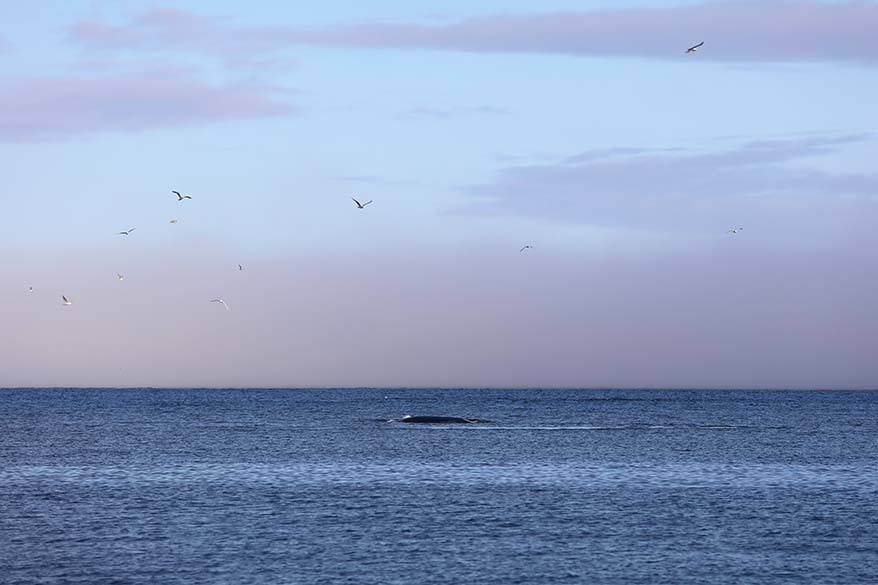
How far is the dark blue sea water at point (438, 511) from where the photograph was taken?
42.8m

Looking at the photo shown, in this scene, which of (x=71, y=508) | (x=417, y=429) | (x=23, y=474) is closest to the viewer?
(x=71, y=508)

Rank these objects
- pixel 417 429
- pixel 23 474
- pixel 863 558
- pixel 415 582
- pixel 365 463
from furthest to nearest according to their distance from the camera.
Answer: pixel 417 429, pixel 365 463, pixel 23 474, pixel 863 558, pixel 415 582

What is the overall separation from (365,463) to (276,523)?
1196 inches

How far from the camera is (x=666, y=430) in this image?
128625mm

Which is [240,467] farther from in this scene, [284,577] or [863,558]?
[863,558]

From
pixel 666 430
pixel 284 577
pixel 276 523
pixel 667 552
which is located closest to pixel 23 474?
pixel 276 523

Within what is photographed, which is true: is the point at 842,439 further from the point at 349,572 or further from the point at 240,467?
the point at 349,572

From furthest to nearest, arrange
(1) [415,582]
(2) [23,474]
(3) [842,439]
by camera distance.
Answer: (3) [842,439] < (2) [23,474] < (1) [415,582]

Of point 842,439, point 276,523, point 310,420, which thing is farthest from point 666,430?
point 276,523

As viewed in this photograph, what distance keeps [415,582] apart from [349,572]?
2.77m

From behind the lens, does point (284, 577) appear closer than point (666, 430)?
Yes

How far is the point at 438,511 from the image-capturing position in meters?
56.8

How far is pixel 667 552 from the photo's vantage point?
4638 cm

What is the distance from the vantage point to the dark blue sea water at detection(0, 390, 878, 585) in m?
42.8
